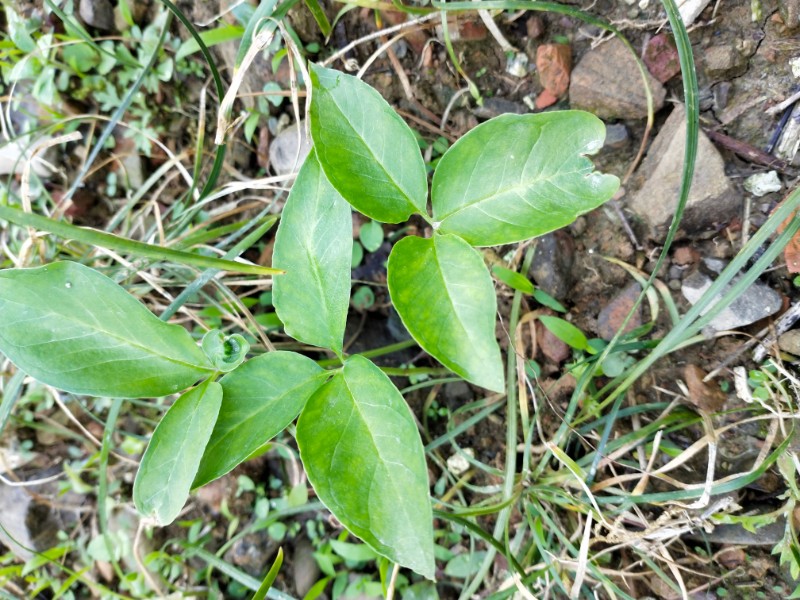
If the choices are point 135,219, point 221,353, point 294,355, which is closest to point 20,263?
point 135,219

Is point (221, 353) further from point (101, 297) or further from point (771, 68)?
point (771, 68)

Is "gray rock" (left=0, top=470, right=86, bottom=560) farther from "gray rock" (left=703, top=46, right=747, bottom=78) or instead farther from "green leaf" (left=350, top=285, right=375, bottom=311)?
"gray rock" (left=703, top=46, right=747, bottom=78)

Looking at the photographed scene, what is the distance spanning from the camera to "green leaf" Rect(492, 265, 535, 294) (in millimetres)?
1313

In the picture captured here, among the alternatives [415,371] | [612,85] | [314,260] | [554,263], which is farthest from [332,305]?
[612,85]

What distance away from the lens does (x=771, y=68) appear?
1158 millimetres

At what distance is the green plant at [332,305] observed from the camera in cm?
90

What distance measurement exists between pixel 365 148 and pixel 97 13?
Answer: 1193 millimetres

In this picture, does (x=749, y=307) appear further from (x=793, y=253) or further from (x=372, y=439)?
(x=372, y=439)

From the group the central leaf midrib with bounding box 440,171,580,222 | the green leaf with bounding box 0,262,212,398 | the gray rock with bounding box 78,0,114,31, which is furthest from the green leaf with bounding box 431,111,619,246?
the gray rock with bounding box 78,0,114,31

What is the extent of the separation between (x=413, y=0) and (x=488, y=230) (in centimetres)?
74

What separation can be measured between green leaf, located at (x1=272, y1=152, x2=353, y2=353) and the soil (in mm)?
451

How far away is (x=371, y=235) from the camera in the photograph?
146 centimetres

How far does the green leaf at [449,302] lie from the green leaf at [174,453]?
359 mm

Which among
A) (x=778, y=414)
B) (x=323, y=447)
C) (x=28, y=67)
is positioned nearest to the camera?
(x=323, y=447)
